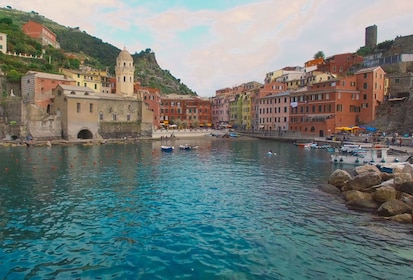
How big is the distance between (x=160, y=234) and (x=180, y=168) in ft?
60.7

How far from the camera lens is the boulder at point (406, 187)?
17.1 meters

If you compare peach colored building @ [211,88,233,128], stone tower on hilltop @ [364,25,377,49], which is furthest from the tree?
peach colored building @ [211,88,233,128]

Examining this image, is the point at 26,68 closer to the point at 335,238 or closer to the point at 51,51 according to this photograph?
the point at 51,51

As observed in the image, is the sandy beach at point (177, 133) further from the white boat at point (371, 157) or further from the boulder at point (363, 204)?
the boulder at point (363, 204)

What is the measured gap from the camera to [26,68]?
70.7 m

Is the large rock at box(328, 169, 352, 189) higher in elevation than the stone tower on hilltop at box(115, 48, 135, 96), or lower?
lower

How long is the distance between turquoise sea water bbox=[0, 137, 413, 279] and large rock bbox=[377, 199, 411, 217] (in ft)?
2.25

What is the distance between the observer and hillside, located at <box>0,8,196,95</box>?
7321 centimetres

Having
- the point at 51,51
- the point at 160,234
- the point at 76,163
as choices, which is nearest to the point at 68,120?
the point at 76,163

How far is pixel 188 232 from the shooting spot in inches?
525

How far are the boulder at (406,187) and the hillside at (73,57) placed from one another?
231ft

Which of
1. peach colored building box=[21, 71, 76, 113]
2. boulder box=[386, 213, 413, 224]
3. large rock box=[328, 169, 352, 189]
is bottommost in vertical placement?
boulder box=[386, 213, 413, 224]

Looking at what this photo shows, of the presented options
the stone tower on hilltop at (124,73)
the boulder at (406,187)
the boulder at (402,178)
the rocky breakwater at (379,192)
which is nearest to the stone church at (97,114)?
the stone tower on hilltop at (124,73)

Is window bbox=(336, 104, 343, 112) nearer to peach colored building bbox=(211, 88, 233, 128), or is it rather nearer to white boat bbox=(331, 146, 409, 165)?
white boat bbox=(331, 146, 409, 165)
